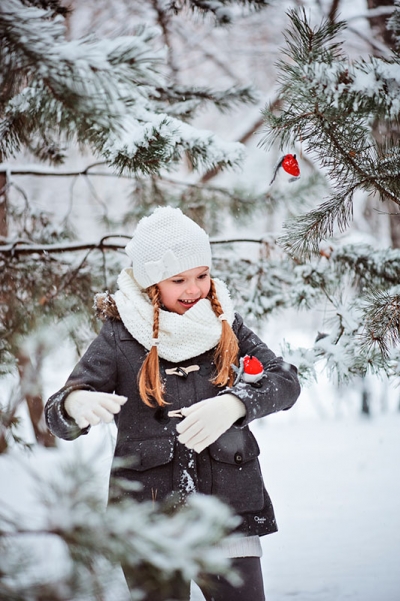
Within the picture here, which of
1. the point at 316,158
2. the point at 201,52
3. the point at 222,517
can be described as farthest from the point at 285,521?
the point at 201,52

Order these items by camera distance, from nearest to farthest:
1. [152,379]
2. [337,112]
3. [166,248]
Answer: [337,112]
[152,379]
[166,248]

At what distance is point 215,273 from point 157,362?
1.21 meters

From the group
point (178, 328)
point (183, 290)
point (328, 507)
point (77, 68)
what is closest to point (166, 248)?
point (183, 290)

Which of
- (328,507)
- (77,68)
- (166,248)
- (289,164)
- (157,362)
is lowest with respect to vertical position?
(328,507)

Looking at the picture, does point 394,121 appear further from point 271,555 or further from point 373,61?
point 271,555

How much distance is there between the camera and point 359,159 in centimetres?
152

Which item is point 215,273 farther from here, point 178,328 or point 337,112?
point 337,112

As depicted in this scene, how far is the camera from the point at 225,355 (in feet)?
5.30

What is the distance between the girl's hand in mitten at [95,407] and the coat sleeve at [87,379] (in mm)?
60

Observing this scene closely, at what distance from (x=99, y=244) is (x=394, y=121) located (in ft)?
4.88

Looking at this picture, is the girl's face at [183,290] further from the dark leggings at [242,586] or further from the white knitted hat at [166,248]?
the dark leggings at [242,586]

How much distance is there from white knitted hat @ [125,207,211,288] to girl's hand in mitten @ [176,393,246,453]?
17.5 inches

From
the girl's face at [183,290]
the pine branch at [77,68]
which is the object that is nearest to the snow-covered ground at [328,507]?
the girl's face at [183,290]

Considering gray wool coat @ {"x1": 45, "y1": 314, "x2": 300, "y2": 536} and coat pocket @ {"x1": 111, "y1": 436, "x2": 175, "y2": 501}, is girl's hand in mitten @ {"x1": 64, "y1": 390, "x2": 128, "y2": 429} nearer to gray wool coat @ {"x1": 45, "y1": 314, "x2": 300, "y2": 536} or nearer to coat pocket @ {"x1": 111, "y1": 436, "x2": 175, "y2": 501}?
gray wool coat @ {"x1": 45, "y1": 314, "x2": 300, "y2": 536}
